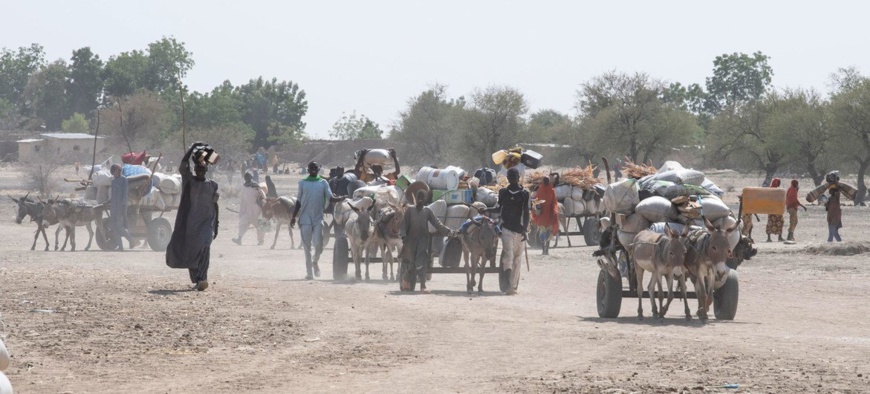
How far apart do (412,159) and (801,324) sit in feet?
278

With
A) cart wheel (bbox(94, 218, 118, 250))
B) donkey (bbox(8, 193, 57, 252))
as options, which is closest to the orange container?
cart wheel (bbox(94, 218, 118, 250))

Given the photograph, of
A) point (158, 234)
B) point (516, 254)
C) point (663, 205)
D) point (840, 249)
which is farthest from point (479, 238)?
point (158, 234)

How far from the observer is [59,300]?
1659 centimetres

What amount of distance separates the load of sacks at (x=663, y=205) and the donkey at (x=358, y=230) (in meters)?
5.71

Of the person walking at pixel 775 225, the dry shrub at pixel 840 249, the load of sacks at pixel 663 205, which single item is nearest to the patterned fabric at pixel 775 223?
the person walking at pixel 775 225

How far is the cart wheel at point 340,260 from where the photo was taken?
2170cm

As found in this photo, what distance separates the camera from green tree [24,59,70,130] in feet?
508

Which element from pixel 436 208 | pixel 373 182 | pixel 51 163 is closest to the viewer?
pixel 436 208

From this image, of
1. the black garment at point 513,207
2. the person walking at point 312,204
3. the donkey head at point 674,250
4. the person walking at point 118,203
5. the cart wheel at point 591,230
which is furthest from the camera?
the cart wheel at point 591,230

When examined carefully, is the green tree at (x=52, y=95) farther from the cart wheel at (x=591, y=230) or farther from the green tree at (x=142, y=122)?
the cart wheel at (x=591, y=230)

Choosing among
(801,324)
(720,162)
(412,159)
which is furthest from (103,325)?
(412,159)

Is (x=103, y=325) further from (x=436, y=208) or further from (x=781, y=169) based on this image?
(x=781, y=169)

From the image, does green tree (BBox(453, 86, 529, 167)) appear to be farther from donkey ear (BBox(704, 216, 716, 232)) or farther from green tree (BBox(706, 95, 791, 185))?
donkey ear (BBox(704, 216, 716, 232))

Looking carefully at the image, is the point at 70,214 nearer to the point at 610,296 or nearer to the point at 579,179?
the point at 579,179
